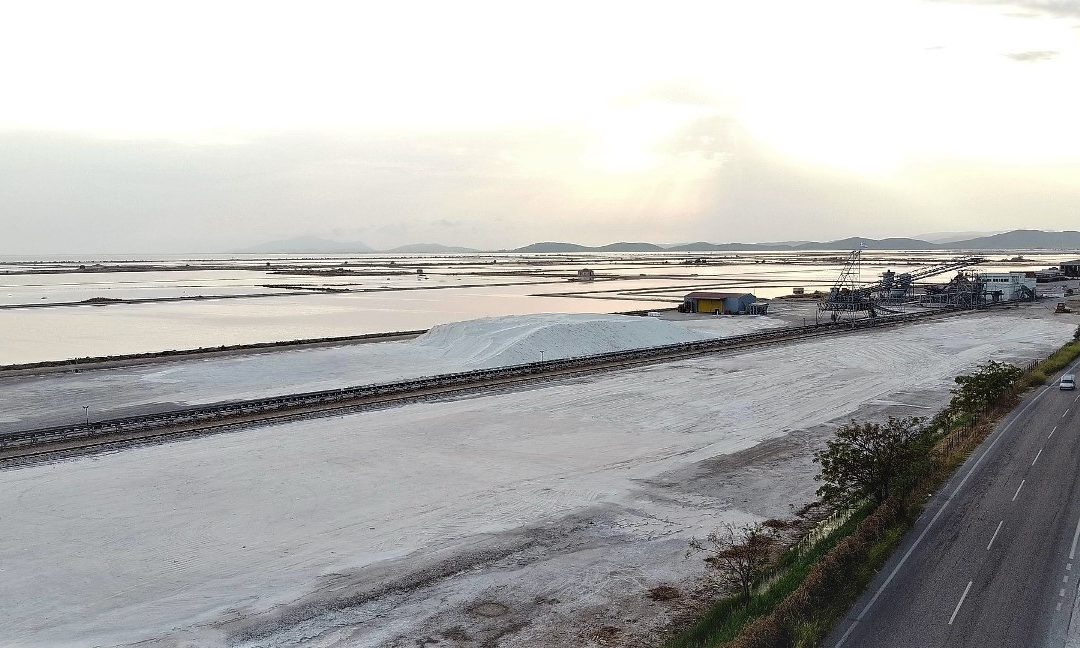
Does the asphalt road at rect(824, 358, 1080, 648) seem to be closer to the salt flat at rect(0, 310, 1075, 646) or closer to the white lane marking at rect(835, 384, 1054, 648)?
the white lane marking at rect(835, 384, 1054, 648)

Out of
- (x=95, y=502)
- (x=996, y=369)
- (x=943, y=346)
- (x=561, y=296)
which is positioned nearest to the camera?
(x=95, y=502)

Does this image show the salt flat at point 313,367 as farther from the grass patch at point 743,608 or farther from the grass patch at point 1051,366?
the grass patch at point 743,608

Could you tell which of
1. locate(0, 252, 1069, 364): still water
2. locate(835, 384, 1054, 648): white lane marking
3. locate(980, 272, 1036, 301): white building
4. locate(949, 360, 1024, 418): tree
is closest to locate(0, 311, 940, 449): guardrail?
locate(949, 360, 1024, 418): tree

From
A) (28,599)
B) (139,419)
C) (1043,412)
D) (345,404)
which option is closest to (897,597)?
(28,599)

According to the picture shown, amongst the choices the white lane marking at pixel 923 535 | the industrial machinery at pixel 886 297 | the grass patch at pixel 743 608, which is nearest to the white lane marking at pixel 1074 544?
the white lane marking at pixel 923 535

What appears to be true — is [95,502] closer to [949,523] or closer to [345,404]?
[345,404]

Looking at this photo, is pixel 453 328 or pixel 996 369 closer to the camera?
pixel 996 369

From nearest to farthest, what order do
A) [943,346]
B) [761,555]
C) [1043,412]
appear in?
[761,555] → [1043,412] → [943,346]
